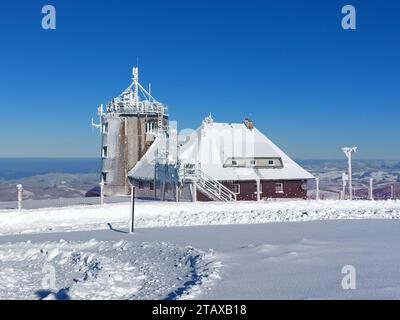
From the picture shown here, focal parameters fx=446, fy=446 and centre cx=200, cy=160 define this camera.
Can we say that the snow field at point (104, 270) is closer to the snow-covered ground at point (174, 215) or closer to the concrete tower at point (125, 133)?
the snow-covered ground at point (174, 215)

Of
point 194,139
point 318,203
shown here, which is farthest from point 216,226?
point 194,139

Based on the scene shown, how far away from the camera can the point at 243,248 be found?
10.8 m

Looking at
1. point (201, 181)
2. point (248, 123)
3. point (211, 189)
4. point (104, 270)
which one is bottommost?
point (104, 270)

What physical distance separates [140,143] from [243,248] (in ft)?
93.6

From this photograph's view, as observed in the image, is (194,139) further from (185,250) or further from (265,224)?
(185,250)

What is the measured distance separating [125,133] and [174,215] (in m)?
19.6

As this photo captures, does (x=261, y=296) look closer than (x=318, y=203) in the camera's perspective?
Yes

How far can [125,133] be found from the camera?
3794 centimetres

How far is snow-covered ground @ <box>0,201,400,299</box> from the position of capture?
742 cm

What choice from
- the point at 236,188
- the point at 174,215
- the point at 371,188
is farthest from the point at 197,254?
the point at 236,188

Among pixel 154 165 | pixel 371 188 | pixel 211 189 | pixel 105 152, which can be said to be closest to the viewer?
pixel 371 188

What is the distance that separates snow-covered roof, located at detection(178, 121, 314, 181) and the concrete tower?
345 centimetres

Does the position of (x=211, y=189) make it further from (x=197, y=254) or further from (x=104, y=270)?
(x=104, y=270)

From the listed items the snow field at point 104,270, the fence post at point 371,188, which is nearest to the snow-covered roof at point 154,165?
the fence post at point 371,188
